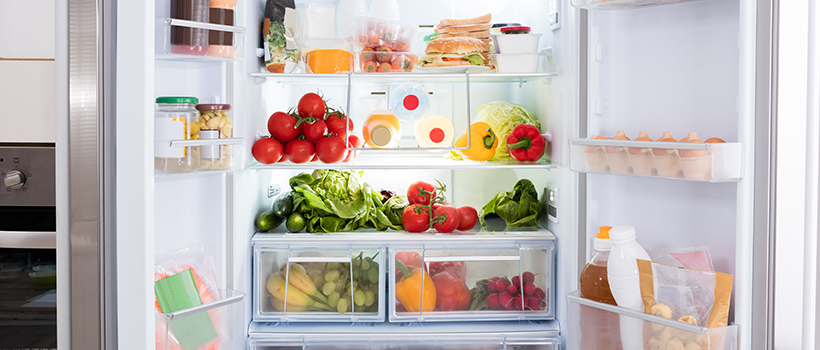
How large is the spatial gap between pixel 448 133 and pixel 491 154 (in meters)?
0.20

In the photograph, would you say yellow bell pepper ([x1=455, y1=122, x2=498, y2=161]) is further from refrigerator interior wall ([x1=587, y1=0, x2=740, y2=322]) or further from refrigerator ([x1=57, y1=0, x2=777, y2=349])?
refrigerator interior wall ([x1=587, y1=0, x2=740, y2=322])

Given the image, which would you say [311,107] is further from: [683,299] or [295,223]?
[683,299]

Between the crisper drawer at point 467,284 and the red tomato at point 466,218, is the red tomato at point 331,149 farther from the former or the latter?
the red tomato at point 466,218

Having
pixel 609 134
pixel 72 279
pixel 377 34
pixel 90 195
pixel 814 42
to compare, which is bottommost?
pixel 72 279

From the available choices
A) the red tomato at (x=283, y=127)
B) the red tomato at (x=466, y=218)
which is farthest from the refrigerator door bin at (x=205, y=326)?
the red tomato at (x=466, y=218)

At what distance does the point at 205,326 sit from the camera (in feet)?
5.09

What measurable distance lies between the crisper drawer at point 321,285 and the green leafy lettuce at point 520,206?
0.53m

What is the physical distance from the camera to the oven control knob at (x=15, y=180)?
1.25 meters

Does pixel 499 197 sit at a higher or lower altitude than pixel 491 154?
lower

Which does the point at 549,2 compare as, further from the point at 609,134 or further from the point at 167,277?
the point at 167,277

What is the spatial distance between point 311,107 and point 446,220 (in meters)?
0.69

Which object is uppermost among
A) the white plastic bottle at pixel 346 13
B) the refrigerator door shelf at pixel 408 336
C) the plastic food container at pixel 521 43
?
the white plastic bottle at pixel 346 13

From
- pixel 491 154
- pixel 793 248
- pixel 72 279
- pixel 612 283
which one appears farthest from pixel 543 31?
pixel 72 279

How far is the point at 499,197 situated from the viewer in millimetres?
2275
